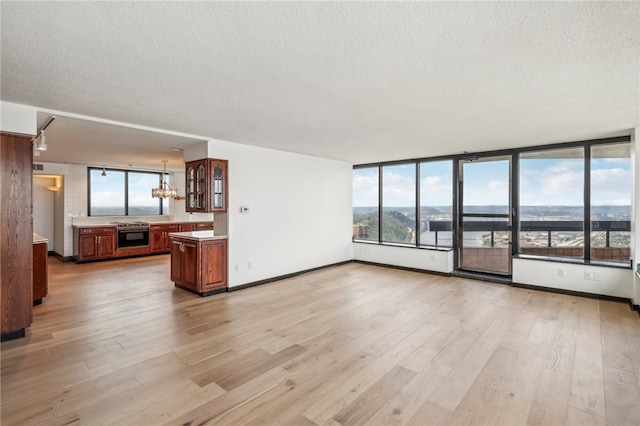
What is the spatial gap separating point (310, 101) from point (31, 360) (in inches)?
139

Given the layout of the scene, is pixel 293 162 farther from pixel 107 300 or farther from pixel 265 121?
pixel 107 300

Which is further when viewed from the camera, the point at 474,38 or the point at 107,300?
the point at 107,300

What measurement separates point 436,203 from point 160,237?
725 centimetres

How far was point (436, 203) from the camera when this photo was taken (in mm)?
6801

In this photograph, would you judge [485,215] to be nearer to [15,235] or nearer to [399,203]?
[399,203]

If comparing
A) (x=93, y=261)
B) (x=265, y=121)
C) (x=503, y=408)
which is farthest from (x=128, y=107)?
(x=93, y=261)

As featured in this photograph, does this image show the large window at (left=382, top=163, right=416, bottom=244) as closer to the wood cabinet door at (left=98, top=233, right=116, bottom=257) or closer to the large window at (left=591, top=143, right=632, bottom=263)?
the large window at (left=591, top=143, right=632, bottom=263)

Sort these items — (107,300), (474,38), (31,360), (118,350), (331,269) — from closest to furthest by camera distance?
1. (474,38)
2. (31,360)
3. (118,350)
4. (107,300)
5. (331,269)

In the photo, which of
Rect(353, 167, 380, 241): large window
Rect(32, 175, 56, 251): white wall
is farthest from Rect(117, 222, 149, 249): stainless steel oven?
Rect(353, 167, 380, 241): large window

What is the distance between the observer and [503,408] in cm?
222

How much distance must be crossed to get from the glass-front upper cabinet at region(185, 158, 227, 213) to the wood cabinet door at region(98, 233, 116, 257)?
4.05 meters

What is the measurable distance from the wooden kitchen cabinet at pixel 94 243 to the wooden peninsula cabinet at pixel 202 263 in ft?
12.4

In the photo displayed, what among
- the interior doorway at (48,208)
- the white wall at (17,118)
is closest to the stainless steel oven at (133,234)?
the interior doorway at (48,208)

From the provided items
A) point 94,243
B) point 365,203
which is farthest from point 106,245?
point 365,203
